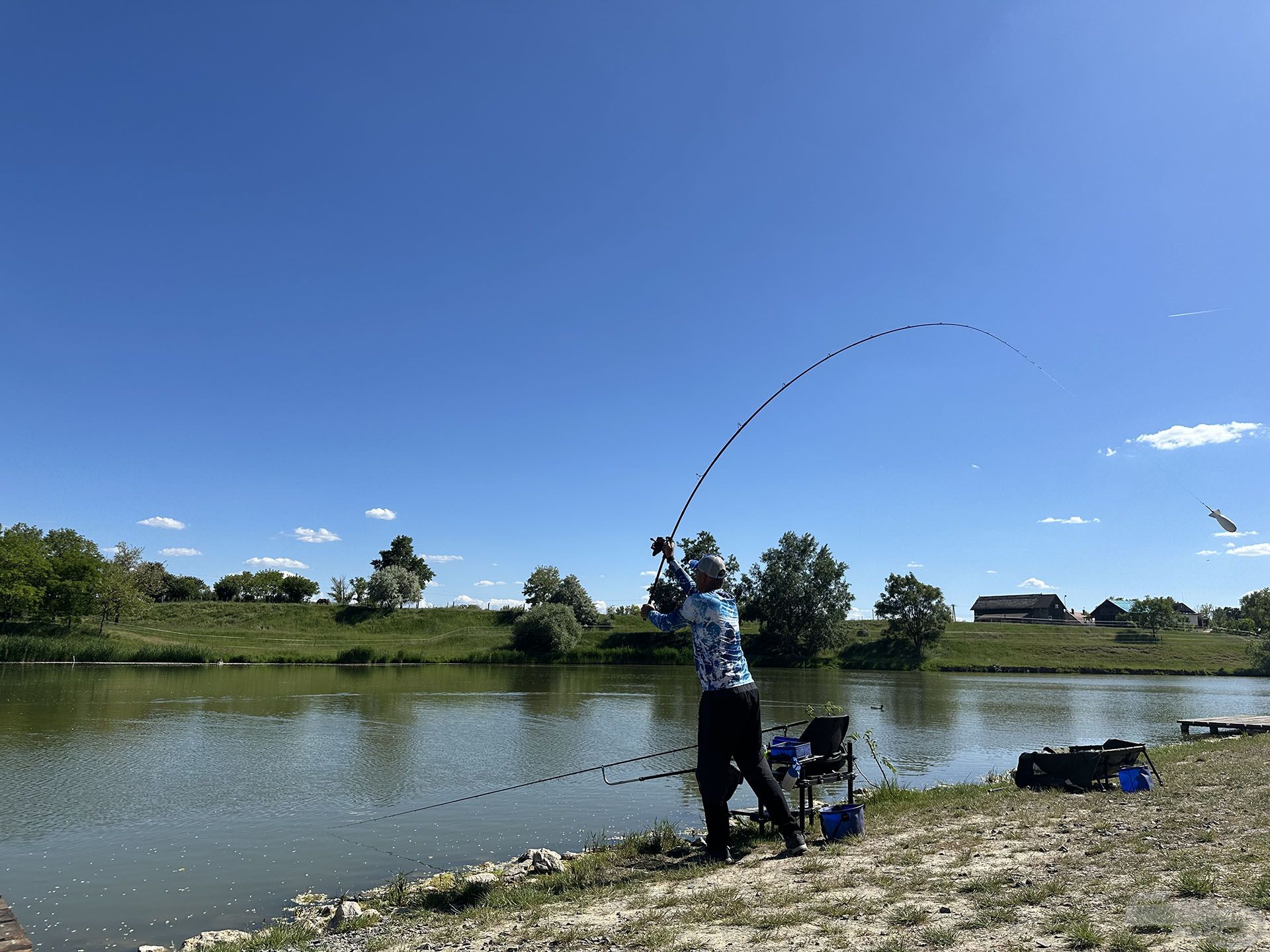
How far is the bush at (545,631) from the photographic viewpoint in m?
64.2

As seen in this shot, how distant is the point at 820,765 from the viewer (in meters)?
8.88

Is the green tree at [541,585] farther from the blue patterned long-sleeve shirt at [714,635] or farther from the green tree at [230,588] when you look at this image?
the blue patterned long-sleeve shirt at [714,635]

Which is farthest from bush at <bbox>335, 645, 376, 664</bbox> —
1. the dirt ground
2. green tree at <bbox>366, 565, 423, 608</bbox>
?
the dirt ground

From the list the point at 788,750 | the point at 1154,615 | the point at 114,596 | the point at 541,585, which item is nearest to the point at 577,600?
the point at 541,585

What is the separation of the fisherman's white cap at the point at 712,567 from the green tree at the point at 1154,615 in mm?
84499

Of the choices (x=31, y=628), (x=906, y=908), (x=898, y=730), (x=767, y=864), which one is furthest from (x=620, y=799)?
(x=31, y=628)

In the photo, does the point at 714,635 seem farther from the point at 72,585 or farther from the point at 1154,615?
the point at 1154,615

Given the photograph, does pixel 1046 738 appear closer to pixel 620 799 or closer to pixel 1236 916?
pixel 620 799

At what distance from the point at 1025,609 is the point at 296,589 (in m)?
96.5

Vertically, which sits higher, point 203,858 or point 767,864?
point 767,864

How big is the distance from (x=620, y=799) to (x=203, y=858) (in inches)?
263

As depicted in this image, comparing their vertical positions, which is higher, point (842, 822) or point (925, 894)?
point (925, 894)

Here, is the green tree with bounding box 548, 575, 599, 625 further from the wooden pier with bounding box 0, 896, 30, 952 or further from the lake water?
the wooden pier with bounding box 0, 896, 30, 952

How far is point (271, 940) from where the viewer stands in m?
6.49
